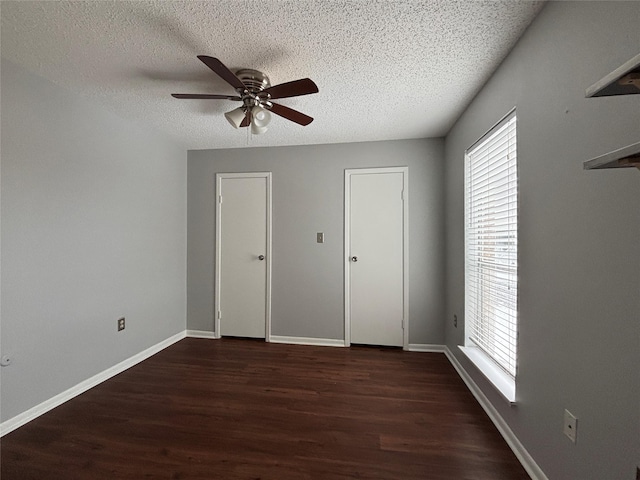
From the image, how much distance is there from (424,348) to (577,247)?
7.71ft

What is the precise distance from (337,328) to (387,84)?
254cm

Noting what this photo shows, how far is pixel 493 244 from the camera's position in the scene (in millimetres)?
2008

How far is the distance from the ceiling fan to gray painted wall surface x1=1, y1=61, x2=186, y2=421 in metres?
1.02

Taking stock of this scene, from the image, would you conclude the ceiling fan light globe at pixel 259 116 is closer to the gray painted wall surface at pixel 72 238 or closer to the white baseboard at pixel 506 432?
the gray painted wall surface at pixel 72 238

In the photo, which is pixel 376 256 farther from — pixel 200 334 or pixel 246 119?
pixel 200 334

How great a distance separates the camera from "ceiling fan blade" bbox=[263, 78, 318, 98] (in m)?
1.66

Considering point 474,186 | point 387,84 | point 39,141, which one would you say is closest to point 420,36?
point 387,84

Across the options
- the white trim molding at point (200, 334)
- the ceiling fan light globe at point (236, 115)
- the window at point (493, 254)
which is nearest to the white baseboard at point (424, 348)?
the window at point (493, 254)

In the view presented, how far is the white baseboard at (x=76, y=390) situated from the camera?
1.82 m

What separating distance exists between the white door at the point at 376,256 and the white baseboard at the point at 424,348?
0.23 feet

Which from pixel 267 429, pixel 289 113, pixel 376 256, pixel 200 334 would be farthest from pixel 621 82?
pixel 200 334

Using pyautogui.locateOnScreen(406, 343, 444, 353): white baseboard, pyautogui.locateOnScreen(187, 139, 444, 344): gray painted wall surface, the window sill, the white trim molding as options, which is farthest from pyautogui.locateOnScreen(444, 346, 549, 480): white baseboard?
the white trim molding

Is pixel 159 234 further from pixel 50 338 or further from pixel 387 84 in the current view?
pixel 387 84

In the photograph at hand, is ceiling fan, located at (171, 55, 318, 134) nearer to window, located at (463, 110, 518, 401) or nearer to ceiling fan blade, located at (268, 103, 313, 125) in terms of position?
A: ceiling fan blade, located at (268, 103, 313, 125)
